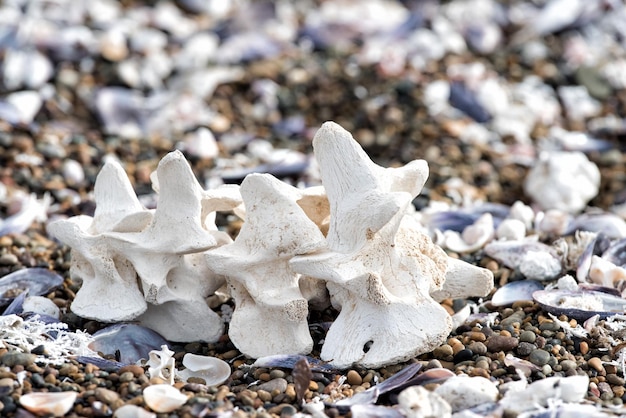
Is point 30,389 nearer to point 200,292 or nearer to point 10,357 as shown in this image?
point 10,357

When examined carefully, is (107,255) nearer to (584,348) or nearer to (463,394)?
(463,394)

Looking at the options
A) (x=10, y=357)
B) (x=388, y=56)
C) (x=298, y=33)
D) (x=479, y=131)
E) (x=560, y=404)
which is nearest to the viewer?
(x=560, y=404)

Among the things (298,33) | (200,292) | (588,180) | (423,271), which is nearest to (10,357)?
(200,292)

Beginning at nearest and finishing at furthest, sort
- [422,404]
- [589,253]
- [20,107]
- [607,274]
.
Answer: [422,404], [607,274], [589,253], [20,107]

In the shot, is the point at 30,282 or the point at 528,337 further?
the point at 30,282

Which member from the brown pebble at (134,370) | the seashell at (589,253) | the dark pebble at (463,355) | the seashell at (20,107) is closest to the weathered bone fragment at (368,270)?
the dark pebble at (463,355)

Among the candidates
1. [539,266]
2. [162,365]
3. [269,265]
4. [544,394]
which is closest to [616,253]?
[539,266]

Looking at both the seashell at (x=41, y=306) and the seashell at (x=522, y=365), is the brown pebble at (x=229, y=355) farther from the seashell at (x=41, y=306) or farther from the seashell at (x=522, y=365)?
the seashell at (x=522, y=365)
